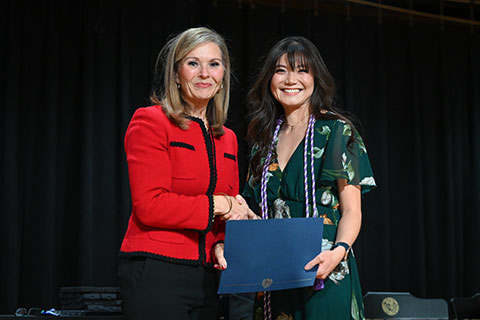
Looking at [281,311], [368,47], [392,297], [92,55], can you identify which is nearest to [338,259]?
[281,311]

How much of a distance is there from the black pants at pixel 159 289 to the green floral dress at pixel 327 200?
294 mm

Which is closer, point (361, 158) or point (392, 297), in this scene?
point (361, 158)

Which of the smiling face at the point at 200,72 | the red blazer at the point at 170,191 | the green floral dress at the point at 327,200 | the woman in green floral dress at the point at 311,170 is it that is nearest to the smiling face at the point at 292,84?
the woman in green floral dress at the point at 311,170

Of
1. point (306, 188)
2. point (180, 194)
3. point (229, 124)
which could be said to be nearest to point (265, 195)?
point (306, 188)

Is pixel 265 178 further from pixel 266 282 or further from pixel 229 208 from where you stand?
pixel 266 282

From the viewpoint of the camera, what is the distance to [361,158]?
6.39 ft

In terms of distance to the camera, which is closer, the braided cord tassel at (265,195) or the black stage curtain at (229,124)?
the braided cord tassel at (265,195)

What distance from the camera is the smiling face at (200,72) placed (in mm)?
1962

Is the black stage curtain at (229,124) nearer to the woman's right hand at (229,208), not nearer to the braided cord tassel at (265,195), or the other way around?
the braided cord tassel at (265,195)

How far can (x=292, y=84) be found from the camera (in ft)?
6.68

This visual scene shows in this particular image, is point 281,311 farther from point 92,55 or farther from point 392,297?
point 92,55

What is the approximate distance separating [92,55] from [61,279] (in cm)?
180

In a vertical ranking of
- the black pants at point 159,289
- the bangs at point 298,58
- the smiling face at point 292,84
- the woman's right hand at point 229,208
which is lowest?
the black pants at point 159,289

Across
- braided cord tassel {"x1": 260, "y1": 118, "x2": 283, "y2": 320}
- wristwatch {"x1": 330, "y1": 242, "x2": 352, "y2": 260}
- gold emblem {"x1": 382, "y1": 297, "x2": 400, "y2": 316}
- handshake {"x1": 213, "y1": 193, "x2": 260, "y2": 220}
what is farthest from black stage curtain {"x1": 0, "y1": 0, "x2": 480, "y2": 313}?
wristwatch {"x1": 330, "y1": 242, "x2": 352, "y2": 260}
